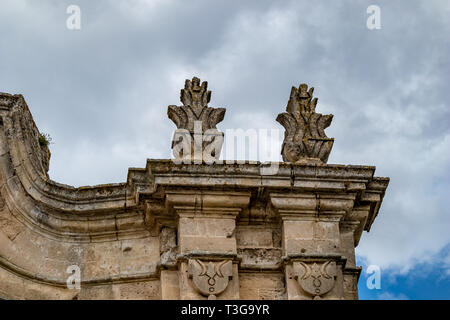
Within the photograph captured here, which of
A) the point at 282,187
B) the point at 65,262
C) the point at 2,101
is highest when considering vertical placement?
the point at 2,101

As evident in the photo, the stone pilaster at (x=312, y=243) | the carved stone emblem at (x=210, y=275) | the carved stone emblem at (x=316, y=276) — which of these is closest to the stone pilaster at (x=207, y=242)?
the carved stone emblem at (x=210, y=275)

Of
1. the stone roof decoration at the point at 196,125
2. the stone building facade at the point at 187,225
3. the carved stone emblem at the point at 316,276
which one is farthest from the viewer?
the stone roof decoration at the point at 196,125

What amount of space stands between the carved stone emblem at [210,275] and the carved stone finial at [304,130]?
5.61 feet

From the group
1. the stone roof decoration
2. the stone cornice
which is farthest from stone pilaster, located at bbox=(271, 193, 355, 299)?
the stone roof decoration

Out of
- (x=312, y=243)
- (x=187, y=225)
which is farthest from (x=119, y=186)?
(x=312, y=243)

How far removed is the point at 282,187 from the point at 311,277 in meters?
1.08

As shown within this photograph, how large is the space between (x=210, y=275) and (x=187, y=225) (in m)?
0.70

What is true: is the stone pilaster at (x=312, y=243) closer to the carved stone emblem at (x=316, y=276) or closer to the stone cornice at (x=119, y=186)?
the carved stone emblem at (x=316, y=276)

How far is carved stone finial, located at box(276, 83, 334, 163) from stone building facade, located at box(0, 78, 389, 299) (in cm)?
4

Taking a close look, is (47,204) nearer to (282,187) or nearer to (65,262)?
(65,262)

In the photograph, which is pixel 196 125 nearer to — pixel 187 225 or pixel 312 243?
pixel 187 225

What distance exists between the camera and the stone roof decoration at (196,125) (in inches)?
469
